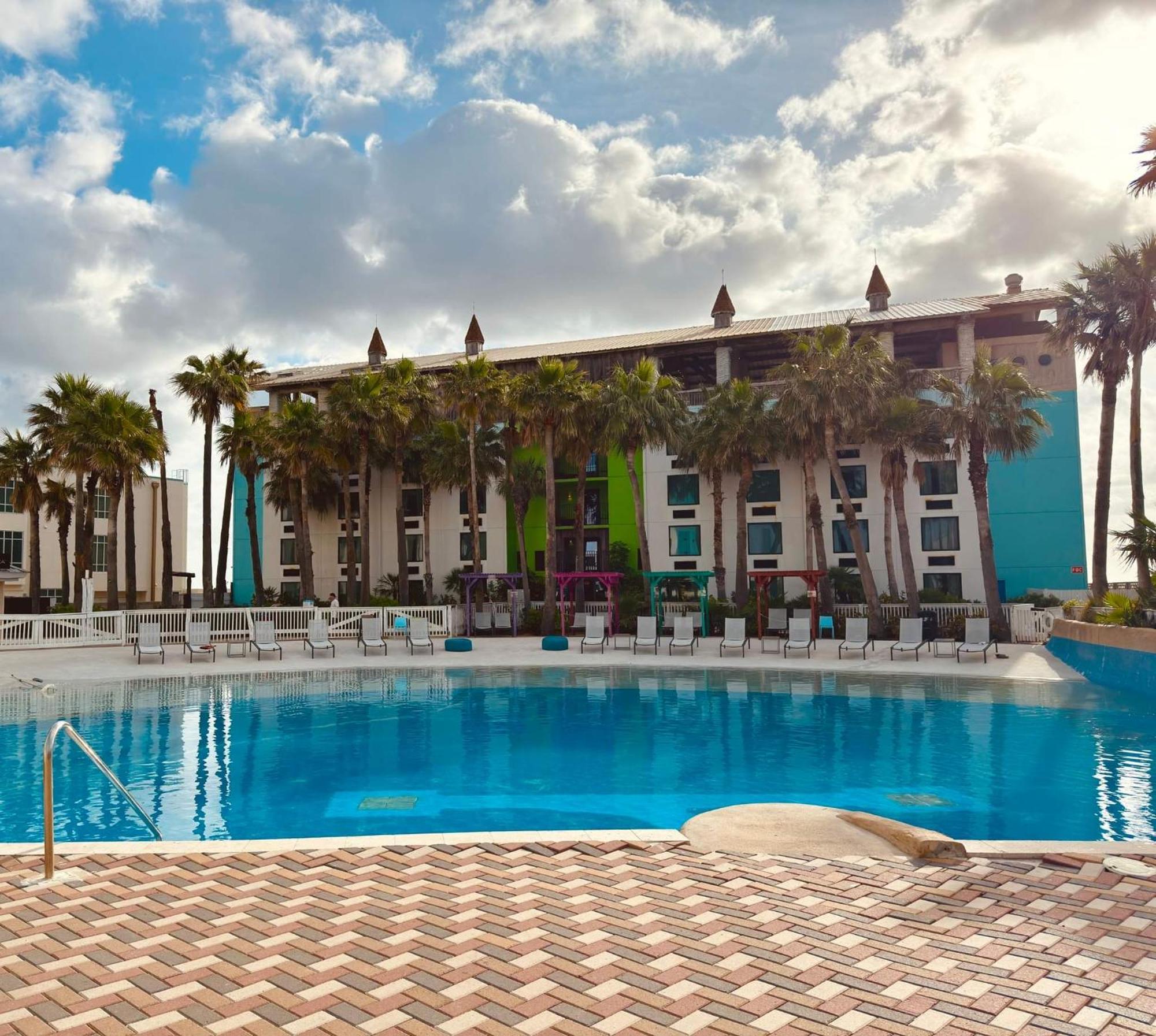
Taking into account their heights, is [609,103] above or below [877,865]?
above

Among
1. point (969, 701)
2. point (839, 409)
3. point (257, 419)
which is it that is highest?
point (257, 419)

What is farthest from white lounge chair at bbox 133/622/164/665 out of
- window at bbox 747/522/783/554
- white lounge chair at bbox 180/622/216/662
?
window at bbox 747/522/783/554

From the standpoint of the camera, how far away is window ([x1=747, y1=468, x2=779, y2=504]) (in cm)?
3719

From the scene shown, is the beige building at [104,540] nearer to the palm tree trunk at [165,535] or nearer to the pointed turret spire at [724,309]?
the palm tree trunk at [165,535]

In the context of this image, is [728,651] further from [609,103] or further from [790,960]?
[790,960]

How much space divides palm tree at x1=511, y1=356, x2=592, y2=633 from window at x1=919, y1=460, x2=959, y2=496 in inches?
563

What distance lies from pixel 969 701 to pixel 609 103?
12.4m

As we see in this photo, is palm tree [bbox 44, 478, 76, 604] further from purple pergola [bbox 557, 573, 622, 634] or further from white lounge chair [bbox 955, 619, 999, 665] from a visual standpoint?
white lounge chair [bbox 955, 619, 999, 665]

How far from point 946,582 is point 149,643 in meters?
29.0

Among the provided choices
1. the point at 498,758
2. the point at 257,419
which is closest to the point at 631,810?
the point at 498,758

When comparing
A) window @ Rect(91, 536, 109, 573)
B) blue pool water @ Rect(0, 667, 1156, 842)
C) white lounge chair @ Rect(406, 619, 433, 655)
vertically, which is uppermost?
window @ Rect(91, 536, 109, 573)

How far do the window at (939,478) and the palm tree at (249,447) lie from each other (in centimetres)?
2419

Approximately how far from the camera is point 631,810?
884cm

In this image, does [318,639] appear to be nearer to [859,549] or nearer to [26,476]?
[859,549]
